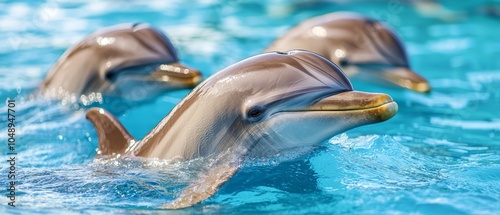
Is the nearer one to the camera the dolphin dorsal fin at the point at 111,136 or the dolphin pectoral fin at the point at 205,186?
the dolphin pectoral fin at the point at 205,186

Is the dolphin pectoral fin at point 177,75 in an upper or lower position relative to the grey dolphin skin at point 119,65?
lower

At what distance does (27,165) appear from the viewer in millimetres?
6070

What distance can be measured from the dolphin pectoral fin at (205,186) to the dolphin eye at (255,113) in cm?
28

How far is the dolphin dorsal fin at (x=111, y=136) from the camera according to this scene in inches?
214

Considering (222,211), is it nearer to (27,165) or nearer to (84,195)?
(84,195)

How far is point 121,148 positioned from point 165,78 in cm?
171

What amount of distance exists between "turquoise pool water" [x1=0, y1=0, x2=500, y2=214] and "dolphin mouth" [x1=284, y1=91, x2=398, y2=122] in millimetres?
397

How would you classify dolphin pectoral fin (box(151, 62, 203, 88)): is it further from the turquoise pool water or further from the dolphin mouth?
the dolphin mouth

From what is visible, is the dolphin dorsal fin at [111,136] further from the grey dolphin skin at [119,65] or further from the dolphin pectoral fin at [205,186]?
the grey dolphin skin at [119,65]

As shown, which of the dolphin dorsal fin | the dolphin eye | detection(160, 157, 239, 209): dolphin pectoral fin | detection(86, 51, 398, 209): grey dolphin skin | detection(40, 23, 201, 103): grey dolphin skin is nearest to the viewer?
detection(160, 157, 239, 209): dolphin pectoral fin

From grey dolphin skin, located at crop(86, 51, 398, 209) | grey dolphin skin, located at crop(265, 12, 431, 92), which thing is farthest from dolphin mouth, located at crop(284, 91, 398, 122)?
grey dolphin skin, located at crop(265, 12, 431, 92)

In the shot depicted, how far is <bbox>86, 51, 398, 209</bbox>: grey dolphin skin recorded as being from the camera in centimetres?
457

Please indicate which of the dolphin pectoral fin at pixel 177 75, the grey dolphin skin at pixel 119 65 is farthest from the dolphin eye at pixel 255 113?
the grey dolphin skin at pixel 119 65

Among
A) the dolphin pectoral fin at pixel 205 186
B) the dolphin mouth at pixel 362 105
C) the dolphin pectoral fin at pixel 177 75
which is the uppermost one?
the dolphin pectoral fin at pixel 177 75
